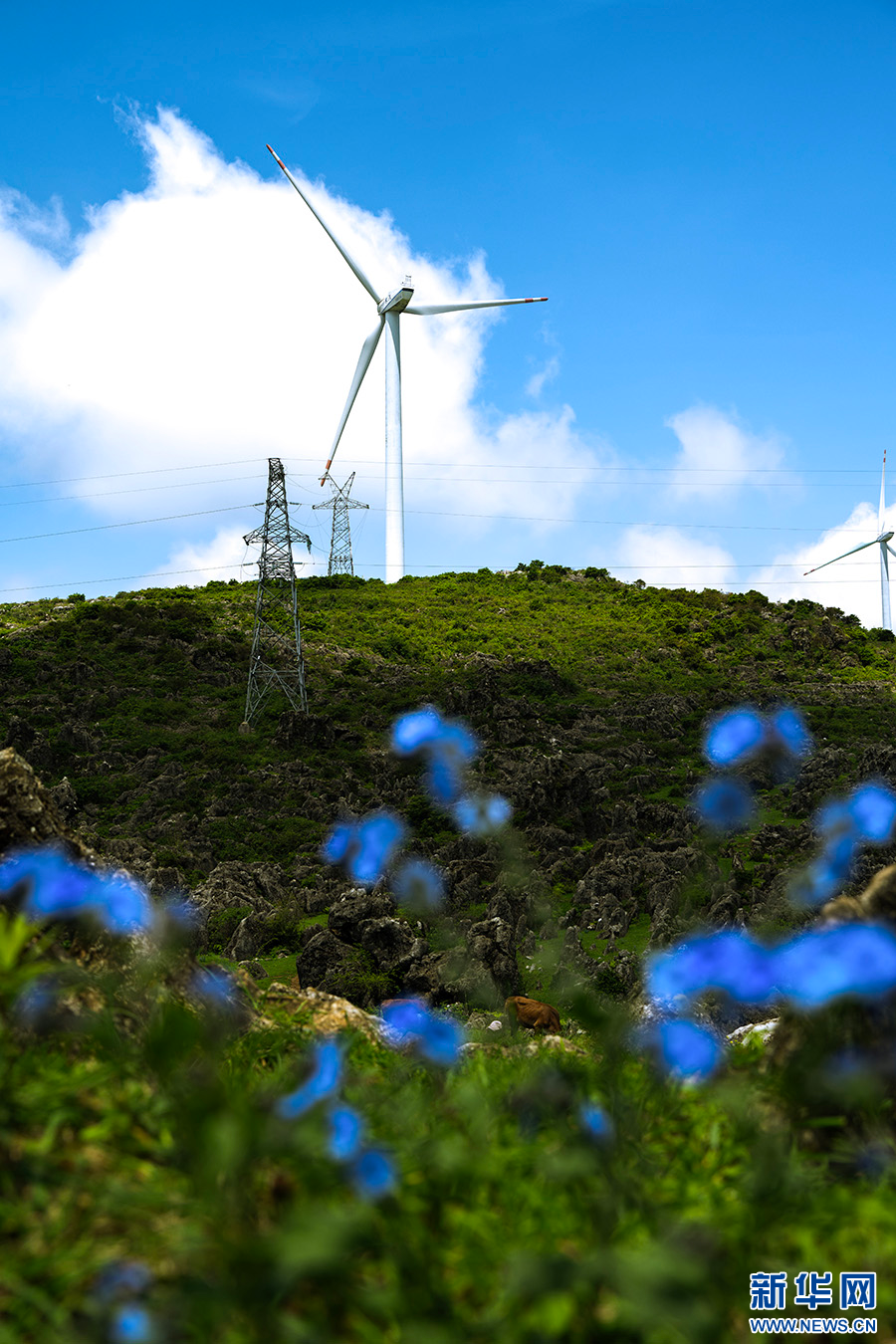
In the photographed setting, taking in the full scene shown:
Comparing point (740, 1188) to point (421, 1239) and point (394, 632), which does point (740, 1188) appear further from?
point (394, 632)

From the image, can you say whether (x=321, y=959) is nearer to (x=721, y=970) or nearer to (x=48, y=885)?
(x=48, y=885)

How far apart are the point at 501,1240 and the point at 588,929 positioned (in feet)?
57.3

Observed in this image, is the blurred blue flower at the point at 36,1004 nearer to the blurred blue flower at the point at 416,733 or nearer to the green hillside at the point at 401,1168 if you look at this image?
the green hillside at the point at 401,1168

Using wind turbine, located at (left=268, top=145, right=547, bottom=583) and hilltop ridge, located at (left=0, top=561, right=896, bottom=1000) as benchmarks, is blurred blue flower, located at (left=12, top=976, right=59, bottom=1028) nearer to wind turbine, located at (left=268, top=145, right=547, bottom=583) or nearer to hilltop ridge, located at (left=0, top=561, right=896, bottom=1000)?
hilltop ridge, located at (left=0, top=561, right=896, bottom=1000)

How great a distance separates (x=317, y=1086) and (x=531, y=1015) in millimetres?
9417

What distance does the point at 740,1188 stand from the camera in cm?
289

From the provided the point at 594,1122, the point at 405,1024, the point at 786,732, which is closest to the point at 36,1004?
the point at 594,1122

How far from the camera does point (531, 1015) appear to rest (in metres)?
11.6

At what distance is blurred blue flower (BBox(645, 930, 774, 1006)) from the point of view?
342 centimetres

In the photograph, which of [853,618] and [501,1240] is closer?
[501,1240]

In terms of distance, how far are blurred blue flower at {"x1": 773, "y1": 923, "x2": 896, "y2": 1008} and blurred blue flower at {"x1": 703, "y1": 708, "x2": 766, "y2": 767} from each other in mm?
1203

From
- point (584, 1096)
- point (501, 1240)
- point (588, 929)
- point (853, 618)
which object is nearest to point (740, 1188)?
point (584, 1096)

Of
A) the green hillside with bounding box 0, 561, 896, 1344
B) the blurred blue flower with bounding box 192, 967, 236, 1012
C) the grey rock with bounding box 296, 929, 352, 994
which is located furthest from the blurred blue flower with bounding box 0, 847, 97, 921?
the grey rock with bounding box 296, 929, 352, 994

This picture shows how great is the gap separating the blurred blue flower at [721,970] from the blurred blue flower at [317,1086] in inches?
60.2
